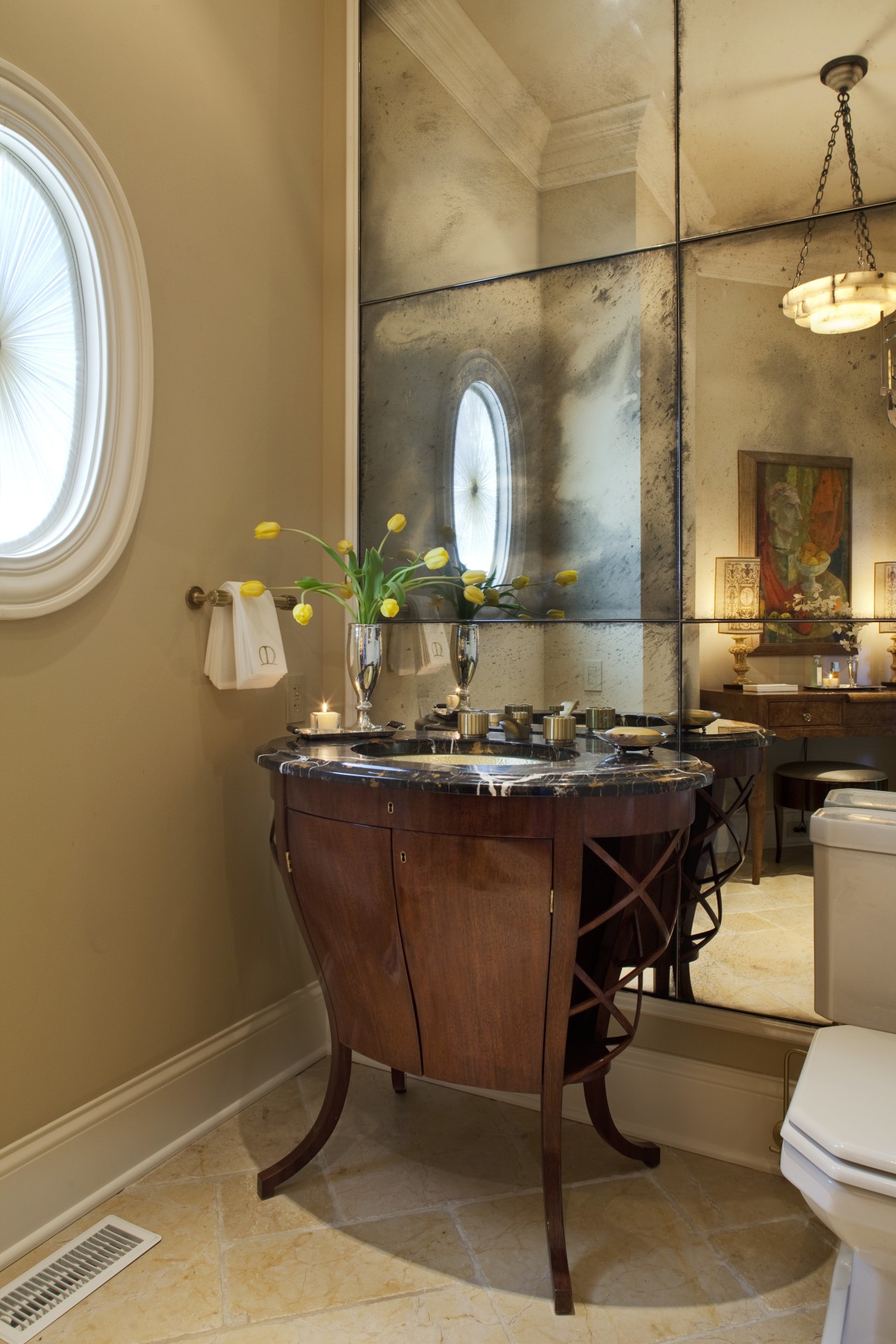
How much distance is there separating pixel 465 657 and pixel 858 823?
995 millimetres

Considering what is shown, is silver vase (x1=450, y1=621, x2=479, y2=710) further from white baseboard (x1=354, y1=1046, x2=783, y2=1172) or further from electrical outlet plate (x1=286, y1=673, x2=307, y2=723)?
white baseboard (x1=354, y1=1046, x2=783, y2=1172)

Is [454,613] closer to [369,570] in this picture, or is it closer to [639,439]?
[369,570]

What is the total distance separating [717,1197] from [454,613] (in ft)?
4.60

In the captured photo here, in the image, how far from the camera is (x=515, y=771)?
1569 millimetres

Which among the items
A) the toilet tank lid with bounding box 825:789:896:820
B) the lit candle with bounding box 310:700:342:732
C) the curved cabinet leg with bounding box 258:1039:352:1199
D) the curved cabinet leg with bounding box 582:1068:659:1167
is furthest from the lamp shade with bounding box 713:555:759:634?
the curved cabinet leg with bounding box 258:1039:352:1199

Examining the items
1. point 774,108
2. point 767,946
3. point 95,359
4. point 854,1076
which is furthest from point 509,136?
point 854,1076

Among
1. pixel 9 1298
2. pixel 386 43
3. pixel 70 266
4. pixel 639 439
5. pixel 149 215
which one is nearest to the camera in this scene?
pixel 9 1298

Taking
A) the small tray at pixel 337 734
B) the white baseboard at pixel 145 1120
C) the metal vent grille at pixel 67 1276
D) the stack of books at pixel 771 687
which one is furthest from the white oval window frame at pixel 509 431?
the metal vent grille at pixel 67 1276

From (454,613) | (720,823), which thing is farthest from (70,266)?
(720,823)

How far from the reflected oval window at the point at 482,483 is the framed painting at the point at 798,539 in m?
0.58

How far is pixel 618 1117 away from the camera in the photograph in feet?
6.89

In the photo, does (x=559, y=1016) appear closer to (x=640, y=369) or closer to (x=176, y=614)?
(x=176, y=614)

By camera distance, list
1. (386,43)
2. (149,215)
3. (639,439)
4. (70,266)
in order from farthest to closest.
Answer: (386,43)
(639,439)
(149,215)
(70,266)

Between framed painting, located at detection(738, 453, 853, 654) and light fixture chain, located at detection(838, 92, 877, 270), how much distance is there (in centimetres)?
39
